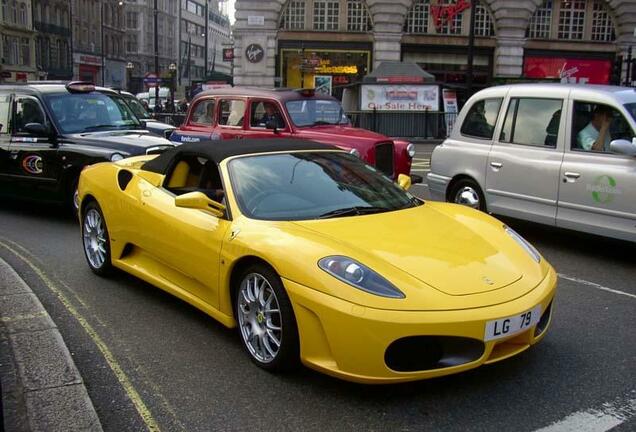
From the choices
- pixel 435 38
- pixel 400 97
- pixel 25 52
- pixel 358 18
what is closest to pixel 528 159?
pixel 400 97

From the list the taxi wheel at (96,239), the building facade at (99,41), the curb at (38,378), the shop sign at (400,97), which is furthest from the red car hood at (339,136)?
the building facade at (99,41)

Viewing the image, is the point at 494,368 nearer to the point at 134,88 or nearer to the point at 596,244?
the point at 596,244

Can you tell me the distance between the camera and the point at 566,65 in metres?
35.3

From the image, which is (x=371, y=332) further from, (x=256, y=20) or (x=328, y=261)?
(x=256, y=20)

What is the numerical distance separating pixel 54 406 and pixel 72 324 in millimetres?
1598

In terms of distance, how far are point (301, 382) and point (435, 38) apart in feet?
109

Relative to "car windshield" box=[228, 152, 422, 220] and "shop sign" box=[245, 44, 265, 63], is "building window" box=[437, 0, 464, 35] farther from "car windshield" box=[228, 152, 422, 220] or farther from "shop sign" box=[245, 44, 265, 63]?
"car windshield" box=[228, 152, 422, 220]

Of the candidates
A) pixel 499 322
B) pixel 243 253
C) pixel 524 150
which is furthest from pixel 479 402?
pixel 524 150

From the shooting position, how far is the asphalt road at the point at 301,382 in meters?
3.46

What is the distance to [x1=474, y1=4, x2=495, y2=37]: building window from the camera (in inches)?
1388

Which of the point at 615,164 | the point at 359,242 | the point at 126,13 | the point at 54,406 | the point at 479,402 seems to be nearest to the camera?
the point at 54,406

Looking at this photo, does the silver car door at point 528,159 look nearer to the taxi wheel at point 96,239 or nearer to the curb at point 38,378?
the taxi wheel at point 96,239

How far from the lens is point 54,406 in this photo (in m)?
3.40

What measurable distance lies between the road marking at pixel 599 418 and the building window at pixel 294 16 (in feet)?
110
